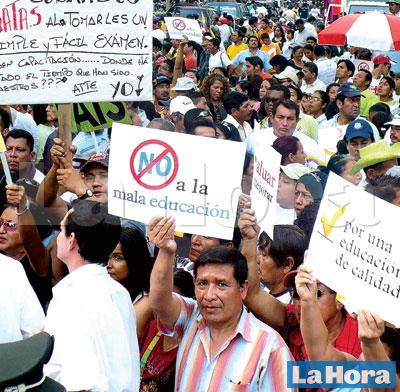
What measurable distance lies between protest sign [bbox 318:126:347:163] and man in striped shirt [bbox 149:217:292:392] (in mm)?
4221

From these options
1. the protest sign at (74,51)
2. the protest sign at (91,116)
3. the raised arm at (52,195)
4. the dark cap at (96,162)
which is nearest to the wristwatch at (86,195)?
the raised arm at (52,195)

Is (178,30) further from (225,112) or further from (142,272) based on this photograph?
(142,272)

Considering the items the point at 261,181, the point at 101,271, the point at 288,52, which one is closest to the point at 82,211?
the point at 101,271

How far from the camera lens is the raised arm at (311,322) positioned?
354cm

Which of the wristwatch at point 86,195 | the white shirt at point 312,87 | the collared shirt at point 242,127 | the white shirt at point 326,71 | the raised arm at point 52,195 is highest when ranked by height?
the wristwatch at point 86,195

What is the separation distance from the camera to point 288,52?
1794 cm

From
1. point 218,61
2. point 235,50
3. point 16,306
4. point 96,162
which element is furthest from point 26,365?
point 235,50

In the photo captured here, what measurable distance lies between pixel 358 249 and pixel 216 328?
0.73 m

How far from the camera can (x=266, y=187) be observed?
4.32 m

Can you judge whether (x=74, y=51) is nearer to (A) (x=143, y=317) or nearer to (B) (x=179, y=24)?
(A) (x=143, y=317)

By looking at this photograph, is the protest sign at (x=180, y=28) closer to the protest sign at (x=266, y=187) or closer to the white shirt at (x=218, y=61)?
the white shirt at (x=218, y=61)

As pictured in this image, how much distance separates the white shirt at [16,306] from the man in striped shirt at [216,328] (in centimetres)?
52

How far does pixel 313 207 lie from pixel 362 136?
7.69 feet

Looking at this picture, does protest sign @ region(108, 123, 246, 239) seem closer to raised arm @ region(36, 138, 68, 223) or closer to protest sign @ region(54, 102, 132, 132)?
raised arm @ region(36, 138, 68, 223)
